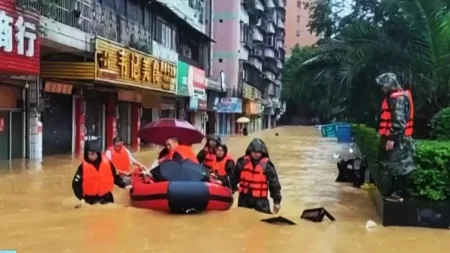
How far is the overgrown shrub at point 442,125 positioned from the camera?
38.4 feet

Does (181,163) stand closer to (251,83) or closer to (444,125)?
(444,125)

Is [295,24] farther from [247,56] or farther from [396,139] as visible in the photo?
[396,139]

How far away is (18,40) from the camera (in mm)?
15898

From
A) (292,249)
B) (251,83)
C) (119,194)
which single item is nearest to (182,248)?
(292,249)

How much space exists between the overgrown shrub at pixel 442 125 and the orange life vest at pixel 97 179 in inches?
224

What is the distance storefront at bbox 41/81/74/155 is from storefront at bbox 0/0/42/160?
120 cm

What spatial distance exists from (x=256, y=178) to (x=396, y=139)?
6.69 feet

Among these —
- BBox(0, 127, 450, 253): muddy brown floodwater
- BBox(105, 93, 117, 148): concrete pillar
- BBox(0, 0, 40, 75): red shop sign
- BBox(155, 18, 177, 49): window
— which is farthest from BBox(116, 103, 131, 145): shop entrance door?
BBox(0, 127, 450, 253): muddy brown floodwater

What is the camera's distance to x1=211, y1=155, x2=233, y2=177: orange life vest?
1181cm

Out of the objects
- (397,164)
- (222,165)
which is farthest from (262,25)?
(397,164)

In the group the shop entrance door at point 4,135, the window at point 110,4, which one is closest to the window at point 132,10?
the window at point 110,4

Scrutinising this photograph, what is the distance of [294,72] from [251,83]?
5393 centimetres

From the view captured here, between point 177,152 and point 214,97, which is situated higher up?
point 214,97

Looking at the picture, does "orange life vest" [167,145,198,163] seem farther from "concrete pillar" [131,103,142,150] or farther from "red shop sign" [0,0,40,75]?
"concrete pillar" [131,103,142,150]
